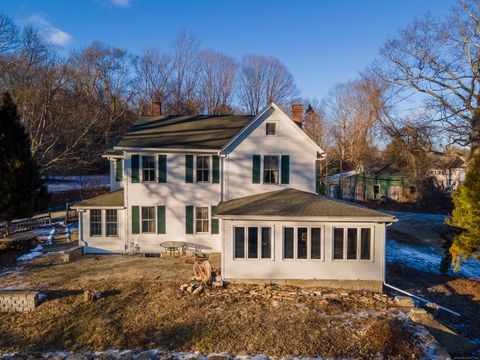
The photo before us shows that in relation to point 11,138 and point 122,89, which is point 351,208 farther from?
point 122,89

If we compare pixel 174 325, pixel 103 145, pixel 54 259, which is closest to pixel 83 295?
pixel 174 325

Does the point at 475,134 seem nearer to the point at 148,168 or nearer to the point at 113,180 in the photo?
the point at 148,168

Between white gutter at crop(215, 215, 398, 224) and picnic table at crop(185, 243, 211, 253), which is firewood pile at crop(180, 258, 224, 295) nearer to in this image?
white gutter at crop(215, 215, 398, 224)

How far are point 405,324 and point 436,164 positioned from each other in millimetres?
34590

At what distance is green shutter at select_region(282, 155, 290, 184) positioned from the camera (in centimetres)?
1619

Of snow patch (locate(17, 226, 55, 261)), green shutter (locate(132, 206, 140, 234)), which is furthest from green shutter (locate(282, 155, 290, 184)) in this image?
snow patch (locate(17, 226, 55, 261))

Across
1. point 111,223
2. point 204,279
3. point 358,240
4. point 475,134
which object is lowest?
point 204,279

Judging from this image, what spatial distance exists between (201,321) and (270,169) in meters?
8.99

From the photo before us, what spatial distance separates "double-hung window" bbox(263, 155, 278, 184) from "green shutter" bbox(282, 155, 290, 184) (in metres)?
0.38

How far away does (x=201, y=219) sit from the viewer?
1647 cm

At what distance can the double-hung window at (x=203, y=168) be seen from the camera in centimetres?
1641

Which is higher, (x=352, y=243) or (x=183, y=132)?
(x=183, y=132)

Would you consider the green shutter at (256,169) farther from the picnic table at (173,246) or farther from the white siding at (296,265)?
the picnic table at (173,246)

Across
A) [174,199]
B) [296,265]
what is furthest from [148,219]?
[296,265]
